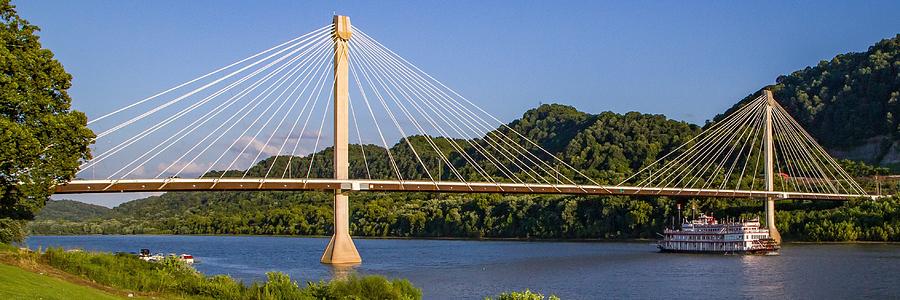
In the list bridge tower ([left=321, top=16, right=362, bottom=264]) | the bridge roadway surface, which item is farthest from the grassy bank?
bridge tower ([left=321, top=16, right=362, bottom=264])

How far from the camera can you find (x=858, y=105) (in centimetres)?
12094

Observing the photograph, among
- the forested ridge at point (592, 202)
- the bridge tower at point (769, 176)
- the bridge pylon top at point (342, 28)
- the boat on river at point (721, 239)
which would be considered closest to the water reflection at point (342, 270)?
the bridge pylon top at point (342, 28)

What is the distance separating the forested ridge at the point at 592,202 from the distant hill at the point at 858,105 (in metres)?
0.17

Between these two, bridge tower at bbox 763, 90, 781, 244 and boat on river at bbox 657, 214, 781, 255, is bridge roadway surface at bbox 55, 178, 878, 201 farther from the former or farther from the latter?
bridge tower at bbox 763, 90, 781, 244

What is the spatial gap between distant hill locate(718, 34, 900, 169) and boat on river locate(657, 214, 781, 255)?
51.7m

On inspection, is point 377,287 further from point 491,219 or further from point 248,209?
point 248,209

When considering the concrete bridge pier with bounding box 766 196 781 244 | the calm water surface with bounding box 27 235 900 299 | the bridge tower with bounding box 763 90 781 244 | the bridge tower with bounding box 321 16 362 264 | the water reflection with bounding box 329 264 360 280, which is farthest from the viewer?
the bridge tower with bounding box 763 90 781 244

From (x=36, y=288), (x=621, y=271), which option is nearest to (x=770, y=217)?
(x=621, y=271)

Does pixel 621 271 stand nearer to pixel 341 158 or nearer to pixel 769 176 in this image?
pixel 341 158

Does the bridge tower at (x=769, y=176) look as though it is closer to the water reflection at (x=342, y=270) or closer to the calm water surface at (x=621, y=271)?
the calm water surface at (x=621, y=271)

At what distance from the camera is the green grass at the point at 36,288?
63.0 feet

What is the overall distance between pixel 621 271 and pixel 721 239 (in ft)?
73.0

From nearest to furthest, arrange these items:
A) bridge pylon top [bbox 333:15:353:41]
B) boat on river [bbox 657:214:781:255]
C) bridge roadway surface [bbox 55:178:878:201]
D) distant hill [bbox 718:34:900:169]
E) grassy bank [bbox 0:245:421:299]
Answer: grassy bank [bbox 0:245:421:299], bridge roadway surface [bbox 55:178:878:201], bridge pylon top [bbox 333:15:353:41], boat on river [bbox 657:214:781:255], distant hill [bbox 718:34:900:169]

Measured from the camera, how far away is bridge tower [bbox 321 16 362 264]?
50.4 m
